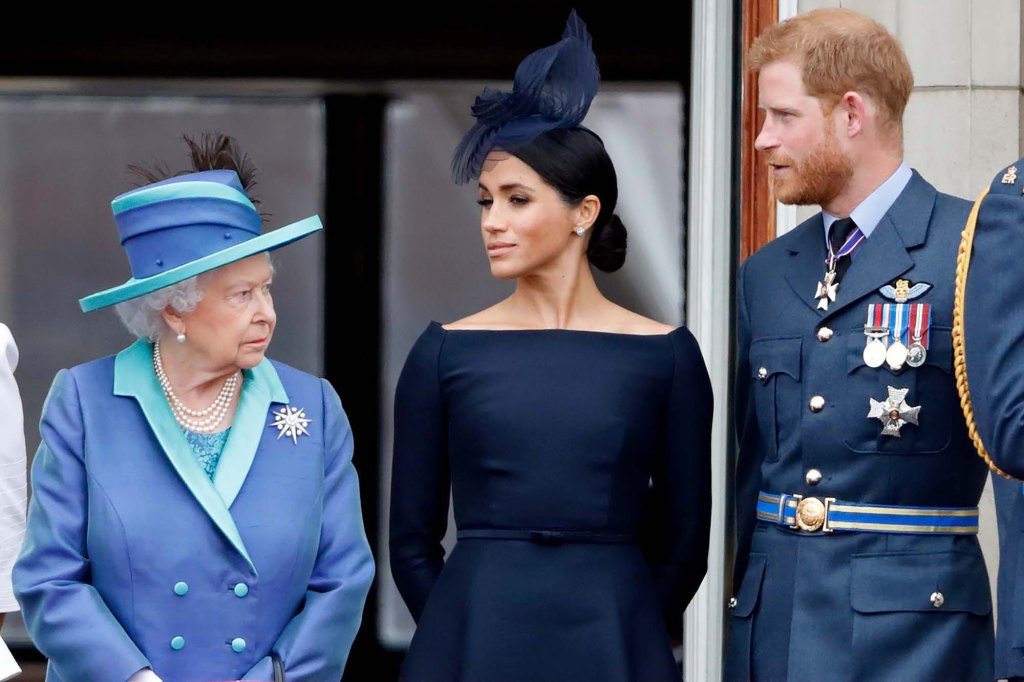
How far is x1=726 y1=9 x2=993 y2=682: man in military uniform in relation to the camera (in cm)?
359

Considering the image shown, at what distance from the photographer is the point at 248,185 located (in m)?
3.79

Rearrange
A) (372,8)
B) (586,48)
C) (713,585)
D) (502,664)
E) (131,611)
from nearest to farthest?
1. (131,611)
2. (502,664)
3. (586,48)
4. (713,585)
5. (372,8)

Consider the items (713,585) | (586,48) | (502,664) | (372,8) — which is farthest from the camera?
(372,8)

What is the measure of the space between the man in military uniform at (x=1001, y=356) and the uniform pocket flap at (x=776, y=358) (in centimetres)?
46

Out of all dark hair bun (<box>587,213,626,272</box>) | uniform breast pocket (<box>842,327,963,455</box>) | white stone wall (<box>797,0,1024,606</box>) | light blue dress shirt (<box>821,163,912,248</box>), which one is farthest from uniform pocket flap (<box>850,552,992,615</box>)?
white stone wall (<box>797,0,1024,606</box>)

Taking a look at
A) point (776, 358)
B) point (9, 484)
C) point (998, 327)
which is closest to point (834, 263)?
point (776, 358)

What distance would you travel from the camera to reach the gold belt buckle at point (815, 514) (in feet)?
12.0

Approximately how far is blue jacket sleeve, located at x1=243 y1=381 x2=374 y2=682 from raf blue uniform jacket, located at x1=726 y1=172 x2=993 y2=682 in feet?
2.54

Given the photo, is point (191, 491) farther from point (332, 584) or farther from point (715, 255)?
point (715, 255)

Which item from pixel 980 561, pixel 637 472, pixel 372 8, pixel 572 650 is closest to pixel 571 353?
pixel 637 472

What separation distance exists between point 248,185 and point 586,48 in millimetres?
775

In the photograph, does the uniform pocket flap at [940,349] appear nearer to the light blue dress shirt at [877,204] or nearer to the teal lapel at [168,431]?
the light blue dress shirt at [877,204]

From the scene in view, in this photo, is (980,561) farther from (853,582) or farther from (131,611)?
(131,611)

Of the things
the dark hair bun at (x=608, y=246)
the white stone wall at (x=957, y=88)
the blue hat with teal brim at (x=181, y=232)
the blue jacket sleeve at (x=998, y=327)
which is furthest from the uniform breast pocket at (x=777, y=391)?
the white stone wall at (x=957, y=88)
